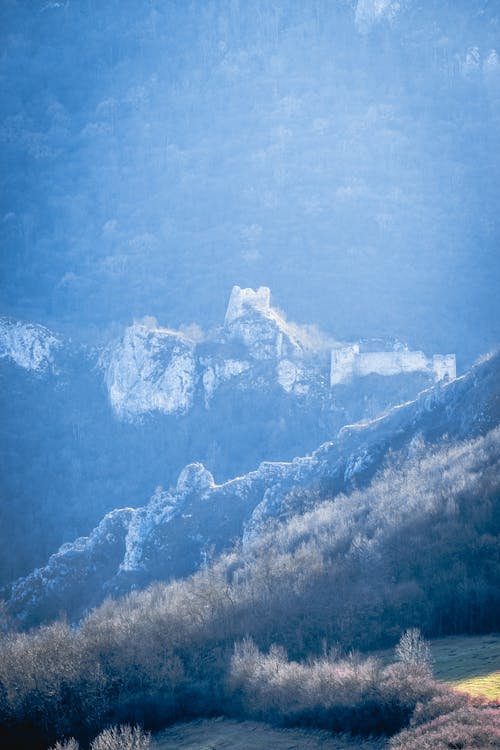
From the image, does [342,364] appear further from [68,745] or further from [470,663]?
[68,745]

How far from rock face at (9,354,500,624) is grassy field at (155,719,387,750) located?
2949cm

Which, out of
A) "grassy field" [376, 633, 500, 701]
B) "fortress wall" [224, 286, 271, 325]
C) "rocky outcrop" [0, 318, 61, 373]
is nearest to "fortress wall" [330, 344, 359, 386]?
"fortress wall" [224, 286, 271, 325]

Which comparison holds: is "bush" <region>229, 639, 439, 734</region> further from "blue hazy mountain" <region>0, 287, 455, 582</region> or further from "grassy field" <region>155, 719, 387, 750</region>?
"blue hazy mountain" <region>0, 287, 455, 582</region>

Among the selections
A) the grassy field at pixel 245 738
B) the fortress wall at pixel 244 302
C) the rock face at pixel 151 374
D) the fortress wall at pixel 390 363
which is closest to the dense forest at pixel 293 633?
the grassy field at pixel 245 738

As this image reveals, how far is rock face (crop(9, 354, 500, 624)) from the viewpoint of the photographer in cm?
6475

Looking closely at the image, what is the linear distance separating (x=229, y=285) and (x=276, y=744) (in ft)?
508

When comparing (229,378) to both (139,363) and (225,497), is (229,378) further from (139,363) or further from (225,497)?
(225,497)

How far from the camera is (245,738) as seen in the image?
107 feet

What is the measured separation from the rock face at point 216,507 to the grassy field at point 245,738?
2949 cm

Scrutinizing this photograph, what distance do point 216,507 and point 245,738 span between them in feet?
133

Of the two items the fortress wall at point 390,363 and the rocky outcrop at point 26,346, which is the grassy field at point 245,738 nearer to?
the fortress wall at point 390,363

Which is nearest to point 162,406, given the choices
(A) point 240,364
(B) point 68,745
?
(A) point 240,364

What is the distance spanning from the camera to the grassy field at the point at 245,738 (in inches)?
1144

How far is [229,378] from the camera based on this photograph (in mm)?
122750
